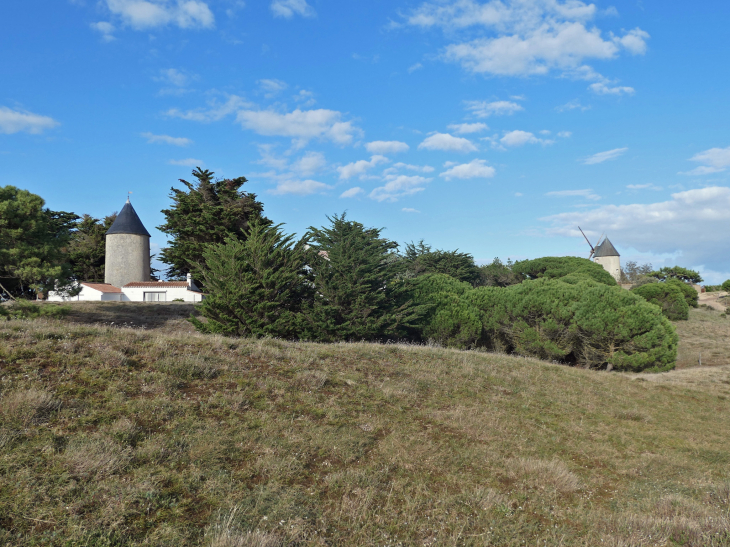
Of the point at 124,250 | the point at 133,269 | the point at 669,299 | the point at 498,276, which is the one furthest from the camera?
the point at 498,276

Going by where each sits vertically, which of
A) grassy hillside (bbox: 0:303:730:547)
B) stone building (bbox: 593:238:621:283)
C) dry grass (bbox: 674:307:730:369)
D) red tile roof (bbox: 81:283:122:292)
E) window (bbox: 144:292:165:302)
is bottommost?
dry grass (bbox: 674:307:730:369)

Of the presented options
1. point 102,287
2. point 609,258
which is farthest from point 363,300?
point 609,258

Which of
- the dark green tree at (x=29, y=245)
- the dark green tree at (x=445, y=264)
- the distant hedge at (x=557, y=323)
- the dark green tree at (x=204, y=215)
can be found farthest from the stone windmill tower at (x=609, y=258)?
the dark green tree at (x=29, y=245)

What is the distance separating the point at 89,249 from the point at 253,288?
4382 cm

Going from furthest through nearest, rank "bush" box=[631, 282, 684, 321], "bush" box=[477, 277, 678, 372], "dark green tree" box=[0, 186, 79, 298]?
"bush" box=[631, 282, 684, 321] → "bush" box=[477, 277, 678, 372] → "dark green tree" box=[0, 186, 79, 298]

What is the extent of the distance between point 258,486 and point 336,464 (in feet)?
5.09

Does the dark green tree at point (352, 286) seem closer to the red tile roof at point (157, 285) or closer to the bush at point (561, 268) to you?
the red tile roof at point (157, 285)

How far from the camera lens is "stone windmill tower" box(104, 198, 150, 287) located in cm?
4831

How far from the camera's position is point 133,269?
161ft

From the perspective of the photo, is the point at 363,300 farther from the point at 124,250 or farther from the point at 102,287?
the point at 124,250

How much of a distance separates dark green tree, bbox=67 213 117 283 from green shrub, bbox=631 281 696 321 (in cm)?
6580

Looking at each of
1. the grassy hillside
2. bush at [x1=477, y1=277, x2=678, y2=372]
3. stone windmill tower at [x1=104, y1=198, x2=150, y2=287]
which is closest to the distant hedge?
bush at [x1=477, y1=277, x2=678, y2=372]

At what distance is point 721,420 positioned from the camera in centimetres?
1488

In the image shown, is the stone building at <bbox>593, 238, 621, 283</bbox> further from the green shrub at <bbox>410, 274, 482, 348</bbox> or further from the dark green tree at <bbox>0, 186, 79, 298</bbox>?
the dark green tree at <bbox>0, 186, 79, 298</bbox>
